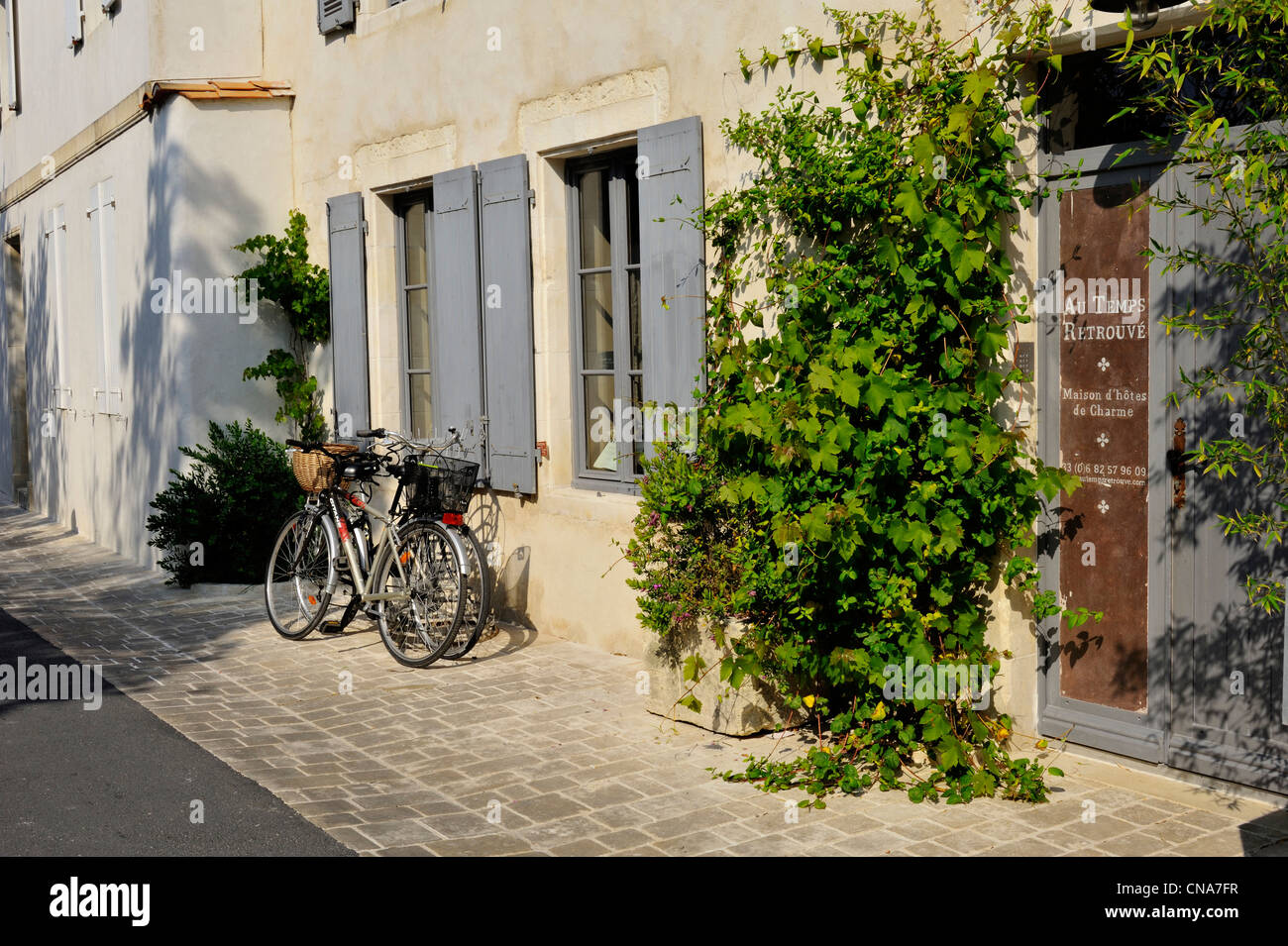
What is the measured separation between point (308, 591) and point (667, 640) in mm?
3151

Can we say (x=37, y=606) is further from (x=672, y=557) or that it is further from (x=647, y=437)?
(x=672, y=557)

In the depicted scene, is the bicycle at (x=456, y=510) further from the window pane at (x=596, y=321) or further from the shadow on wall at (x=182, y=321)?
the shadow on wall at (x=182, y=321)

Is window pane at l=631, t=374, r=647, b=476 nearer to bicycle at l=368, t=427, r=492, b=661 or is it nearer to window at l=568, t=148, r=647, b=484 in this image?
window at l=568, t=148, r=647, b=484

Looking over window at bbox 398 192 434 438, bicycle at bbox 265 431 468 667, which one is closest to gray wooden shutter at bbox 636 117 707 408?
bicycle at bbox 265 431 468 667

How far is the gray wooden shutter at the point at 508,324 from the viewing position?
8.00m

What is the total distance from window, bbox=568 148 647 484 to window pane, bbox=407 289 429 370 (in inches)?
77.9

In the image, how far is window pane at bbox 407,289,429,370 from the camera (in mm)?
9586

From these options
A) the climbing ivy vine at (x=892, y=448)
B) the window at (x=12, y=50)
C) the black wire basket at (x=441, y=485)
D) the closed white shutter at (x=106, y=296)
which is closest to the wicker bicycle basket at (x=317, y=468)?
the black wire basket at (x=441, y=485)

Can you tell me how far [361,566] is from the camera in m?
7.93

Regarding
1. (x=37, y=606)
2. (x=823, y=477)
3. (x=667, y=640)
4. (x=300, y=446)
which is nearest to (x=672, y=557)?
(x=667, y=640)

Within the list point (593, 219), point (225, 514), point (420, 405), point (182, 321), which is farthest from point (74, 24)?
point (593, 219)

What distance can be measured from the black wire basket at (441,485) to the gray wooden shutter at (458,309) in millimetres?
925

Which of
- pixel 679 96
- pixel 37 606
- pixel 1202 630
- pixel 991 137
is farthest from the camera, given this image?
pixel 37 606
